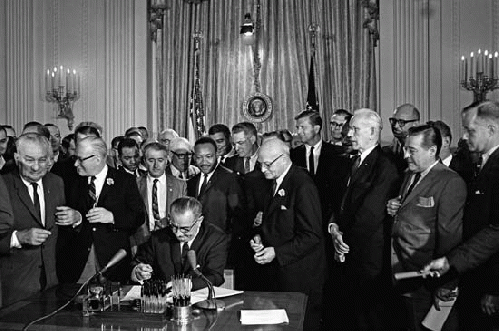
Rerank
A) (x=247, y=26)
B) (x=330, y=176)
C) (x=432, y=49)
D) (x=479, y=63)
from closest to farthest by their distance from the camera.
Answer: (x=330, y=176), (x=479, y=63), (x=432, y=49), (x=247, y=26)

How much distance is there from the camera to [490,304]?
3.45m

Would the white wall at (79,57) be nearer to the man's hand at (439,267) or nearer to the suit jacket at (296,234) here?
the suit jacket at (296,234)

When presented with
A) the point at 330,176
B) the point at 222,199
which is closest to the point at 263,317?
the point at 222,199

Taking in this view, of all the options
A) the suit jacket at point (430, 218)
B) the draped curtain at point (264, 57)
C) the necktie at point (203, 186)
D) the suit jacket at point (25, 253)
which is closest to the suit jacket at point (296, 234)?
the suit jacket at point (430, 218)

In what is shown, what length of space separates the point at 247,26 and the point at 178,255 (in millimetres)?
5736

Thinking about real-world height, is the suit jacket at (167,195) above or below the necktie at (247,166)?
below

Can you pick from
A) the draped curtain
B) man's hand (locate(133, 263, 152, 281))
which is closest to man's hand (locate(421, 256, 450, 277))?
man's hand (locate(133, 263, 152, 281))

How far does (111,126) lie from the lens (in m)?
9.30

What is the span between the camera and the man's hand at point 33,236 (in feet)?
12.2

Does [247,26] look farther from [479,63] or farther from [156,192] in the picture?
[156,192]

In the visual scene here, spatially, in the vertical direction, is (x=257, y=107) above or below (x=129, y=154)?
above

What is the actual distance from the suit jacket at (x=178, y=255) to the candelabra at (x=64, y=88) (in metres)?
5.81

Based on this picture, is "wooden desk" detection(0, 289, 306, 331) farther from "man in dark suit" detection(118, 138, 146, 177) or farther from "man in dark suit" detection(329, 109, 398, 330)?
"man in dark suit" detection(118, 138, 146, 177)

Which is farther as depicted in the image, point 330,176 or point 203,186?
point 330,176
